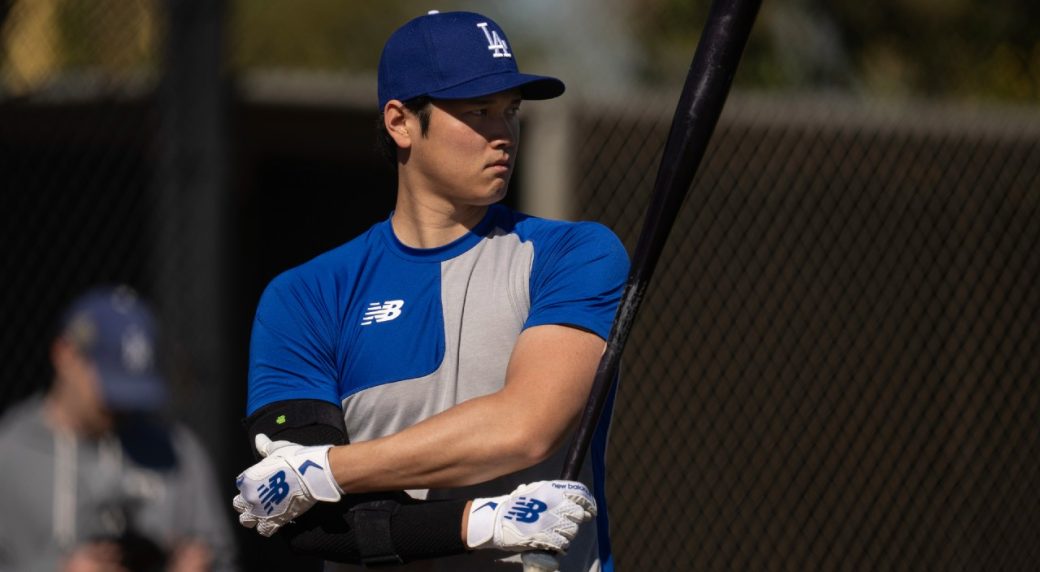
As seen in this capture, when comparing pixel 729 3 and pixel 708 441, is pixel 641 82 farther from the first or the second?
pixel 729 3

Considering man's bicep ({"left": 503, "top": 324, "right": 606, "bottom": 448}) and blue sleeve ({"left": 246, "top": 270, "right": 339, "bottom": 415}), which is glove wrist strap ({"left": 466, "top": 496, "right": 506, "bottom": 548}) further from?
blue sleeve ({"left": 246, "top": 270, "right": 339, "bottom": 415})

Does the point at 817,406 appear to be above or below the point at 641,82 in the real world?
above

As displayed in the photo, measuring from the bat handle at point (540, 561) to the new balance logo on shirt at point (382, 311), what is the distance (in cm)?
50

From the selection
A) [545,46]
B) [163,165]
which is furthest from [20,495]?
[545,46]

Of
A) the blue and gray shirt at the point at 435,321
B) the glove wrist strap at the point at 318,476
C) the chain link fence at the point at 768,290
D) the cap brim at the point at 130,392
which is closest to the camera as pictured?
the glove wrist strap at the point at 318,476

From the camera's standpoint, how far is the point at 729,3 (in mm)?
2441

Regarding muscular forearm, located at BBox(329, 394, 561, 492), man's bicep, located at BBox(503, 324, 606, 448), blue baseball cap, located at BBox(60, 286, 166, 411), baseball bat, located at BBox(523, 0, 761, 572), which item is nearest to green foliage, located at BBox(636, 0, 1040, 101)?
blue baseball cap, located at BBox(60, 286, 166, 411)

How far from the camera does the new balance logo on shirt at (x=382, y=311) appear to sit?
8.23 feet

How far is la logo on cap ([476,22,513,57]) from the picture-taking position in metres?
2.55

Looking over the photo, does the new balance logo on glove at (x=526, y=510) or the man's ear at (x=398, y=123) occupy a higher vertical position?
the man's ear at (x=398, y=123)

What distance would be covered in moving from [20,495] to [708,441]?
86.0 inches

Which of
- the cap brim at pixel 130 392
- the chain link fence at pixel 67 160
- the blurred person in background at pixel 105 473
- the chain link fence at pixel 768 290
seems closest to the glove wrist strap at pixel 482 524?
the blurred person in background at pixel 105 473

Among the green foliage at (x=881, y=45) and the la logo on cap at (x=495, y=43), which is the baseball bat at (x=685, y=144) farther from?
the green foliage at (x=881, y=45)

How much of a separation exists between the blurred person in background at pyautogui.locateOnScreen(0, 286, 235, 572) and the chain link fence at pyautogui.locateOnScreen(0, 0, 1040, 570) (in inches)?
12.2
